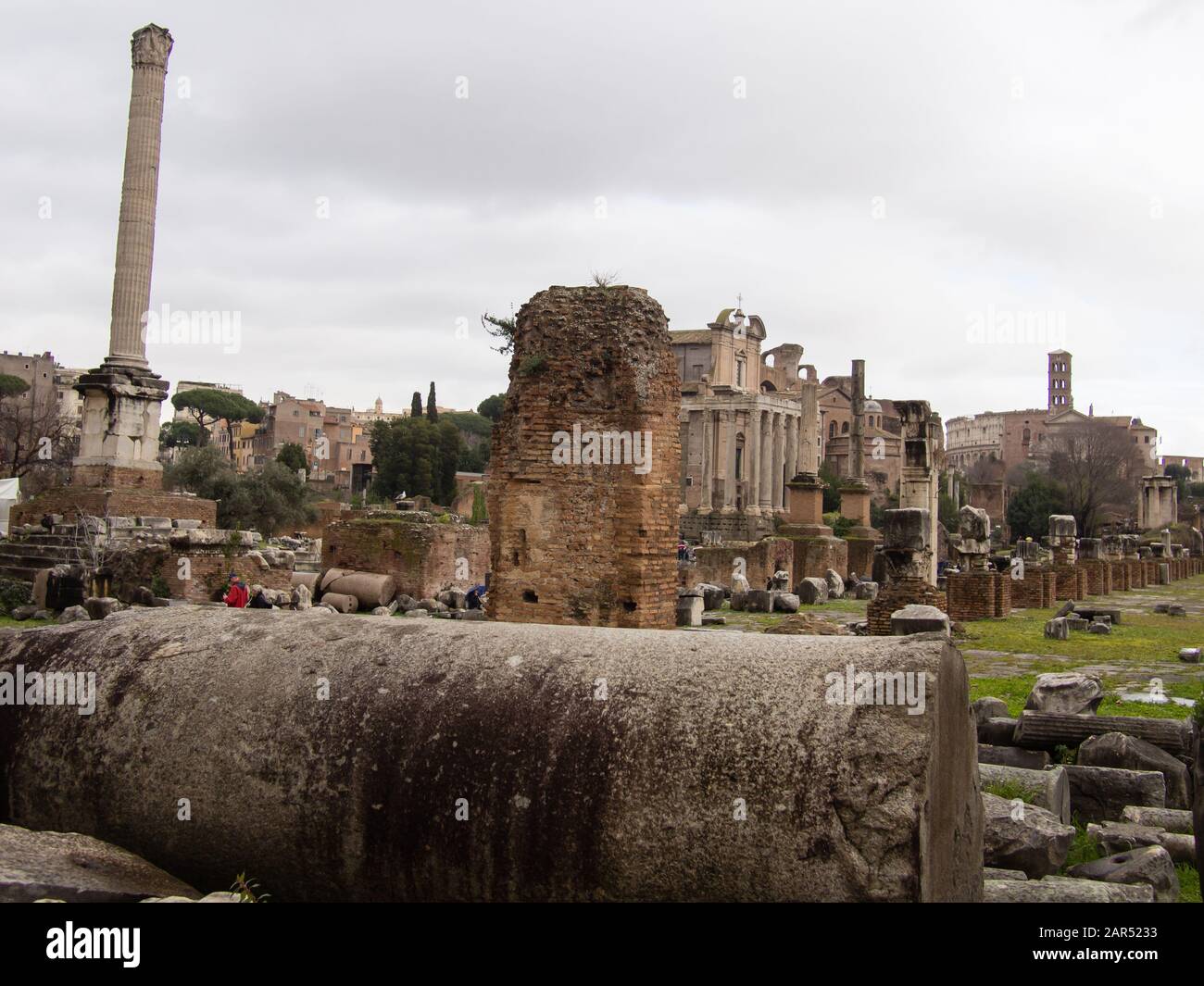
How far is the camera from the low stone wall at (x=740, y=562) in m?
21.9

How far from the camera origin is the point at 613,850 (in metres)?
2.48

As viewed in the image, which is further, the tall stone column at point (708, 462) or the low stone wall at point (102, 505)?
the tall stone column at point (708, 462)

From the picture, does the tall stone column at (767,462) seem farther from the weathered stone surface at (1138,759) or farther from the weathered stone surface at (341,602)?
the weathered stone surface at (1138,759)

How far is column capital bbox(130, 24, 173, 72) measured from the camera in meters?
24.6

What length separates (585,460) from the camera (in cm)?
874

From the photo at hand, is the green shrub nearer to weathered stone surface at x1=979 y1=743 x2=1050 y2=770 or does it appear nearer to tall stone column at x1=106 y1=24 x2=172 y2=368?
tall stone column at x1=106 y1=24 x2=172 y2=368

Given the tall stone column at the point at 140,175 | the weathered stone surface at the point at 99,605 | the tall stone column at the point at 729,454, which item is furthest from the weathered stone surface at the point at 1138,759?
the tall stone column at the point at 729,454

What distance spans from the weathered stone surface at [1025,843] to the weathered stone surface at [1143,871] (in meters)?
0.13

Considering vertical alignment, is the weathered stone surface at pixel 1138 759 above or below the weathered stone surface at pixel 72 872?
below

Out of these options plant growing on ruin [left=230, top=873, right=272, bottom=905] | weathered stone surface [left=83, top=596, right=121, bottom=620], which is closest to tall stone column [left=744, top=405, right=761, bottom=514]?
weathered stone surface [left=83, top=596, right=121, bottom=620]

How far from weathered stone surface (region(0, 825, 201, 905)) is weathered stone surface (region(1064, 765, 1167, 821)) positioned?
484 centimetres

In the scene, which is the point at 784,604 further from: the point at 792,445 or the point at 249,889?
the point at 792,445
